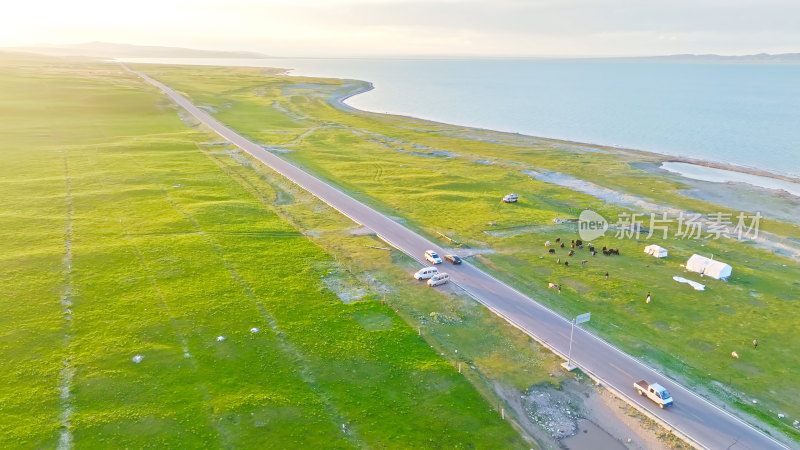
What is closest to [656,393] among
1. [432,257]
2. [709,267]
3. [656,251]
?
[432,257]

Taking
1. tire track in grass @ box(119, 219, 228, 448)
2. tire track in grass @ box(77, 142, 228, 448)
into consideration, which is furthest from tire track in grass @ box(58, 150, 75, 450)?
tire track in grass @ box(119, 219, 228, 448)

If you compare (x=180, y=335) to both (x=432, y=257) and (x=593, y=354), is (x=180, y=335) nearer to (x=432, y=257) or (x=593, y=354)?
(x=432, y=257)

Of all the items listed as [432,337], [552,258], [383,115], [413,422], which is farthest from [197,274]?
[383,115]

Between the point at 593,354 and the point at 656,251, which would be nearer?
the point at 593,354

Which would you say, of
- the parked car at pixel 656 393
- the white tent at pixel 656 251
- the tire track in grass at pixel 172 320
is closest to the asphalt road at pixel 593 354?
the parked car at pixel 656 393
